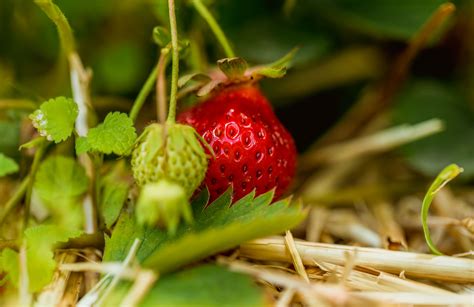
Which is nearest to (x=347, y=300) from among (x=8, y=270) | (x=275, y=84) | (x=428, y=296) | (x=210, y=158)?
(x=428, y=296)

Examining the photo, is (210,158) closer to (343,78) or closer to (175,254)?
(175,254)

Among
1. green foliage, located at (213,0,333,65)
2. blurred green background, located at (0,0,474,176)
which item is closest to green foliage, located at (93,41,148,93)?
blurred green background, located at (0,0,474,176)

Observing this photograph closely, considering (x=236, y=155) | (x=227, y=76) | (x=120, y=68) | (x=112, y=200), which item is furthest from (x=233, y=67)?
(x=120, y=68)

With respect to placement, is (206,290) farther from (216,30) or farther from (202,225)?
(216,30)

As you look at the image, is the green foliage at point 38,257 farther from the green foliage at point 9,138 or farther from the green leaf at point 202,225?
the green foliage at point 9,138

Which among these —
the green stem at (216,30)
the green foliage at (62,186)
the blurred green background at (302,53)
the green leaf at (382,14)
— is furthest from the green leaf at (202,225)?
the green leaf at (382,14)
